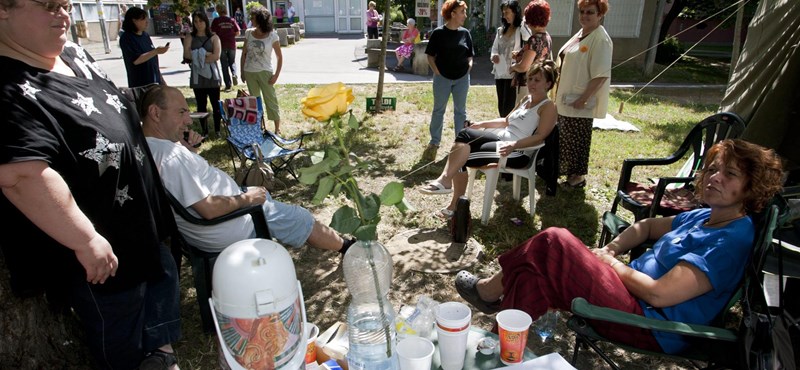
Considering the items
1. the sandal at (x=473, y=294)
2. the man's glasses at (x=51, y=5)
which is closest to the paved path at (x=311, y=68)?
the sandal at (x=473, y=294)

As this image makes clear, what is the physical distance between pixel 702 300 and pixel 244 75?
5762 mm

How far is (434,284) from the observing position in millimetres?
3252

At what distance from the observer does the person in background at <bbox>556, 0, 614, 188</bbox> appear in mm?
4168

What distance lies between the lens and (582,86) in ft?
14.4

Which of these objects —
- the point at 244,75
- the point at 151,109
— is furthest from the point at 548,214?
the point at 244,75

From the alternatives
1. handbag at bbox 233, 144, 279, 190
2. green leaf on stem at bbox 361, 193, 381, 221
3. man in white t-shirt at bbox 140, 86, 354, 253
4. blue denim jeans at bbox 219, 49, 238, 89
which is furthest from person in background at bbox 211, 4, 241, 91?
green leaf on stem at bbox 361, 193, 381, 221

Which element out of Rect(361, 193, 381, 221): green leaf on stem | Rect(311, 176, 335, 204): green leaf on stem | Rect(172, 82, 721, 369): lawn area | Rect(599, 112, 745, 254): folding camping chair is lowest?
Rect(172, 82, 721, 369): lawn area

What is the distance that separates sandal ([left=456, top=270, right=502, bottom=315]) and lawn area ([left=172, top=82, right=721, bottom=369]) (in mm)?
443

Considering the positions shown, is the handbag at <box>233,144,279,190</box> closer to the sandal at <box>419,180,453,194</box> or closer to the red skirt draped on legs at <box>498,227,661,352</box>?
the sandal at <box>419,180,453,194</box>

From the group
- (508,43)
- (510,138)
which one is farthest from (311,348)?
(508,43)

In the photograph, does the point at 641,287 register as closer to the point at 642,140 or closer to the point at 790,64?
the point at 790,64

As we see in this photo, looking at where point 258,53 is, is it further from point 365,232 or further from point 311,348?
point 365,232

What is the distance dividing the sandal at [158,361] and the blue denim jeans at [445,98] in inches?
161

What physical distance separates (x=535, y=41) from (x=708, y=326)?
3840mm
